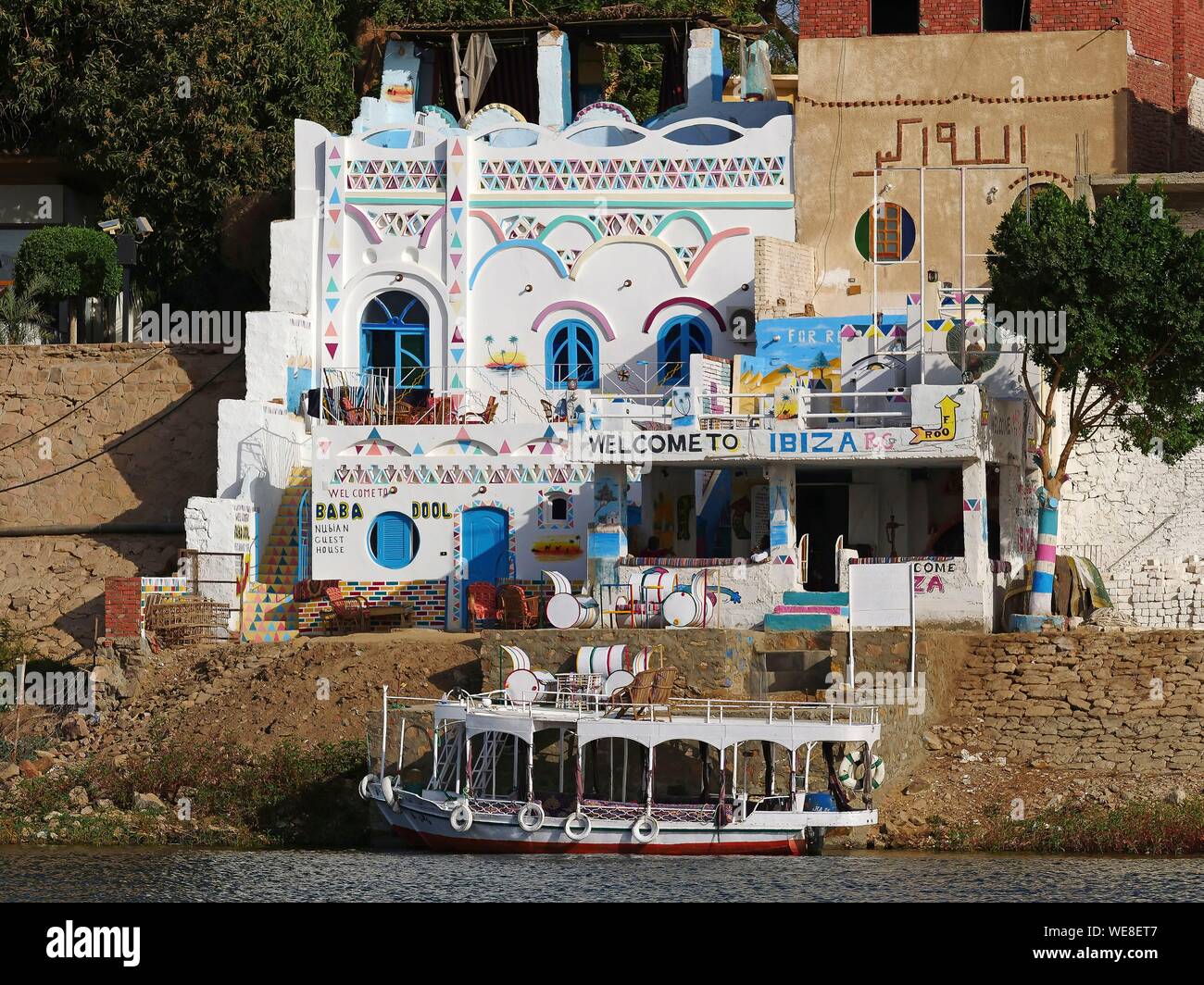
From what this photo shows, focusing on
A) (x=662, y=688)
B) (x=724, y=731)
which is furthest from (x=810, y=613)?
(x=724, y=731)

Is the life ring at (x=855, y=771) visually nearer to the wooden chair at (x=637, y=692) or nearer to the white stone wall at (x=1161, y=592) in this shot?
the wooden chair at (x=637, y=692)

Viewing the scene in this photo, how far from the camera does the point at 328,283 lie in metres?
47.3

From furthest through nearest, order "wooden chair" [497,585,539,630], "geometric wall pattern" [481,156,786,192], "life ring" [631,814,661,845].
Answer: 1. "geometric wall pattern" [481,156,786,192]
2. "wooden chair" [497,585,539,630]
3. "life ring" [631,814,661,845]

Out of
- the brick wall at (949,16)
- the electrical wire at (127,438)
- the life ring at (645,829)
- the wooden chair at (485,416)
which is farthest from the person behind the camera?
the electrical wire at (127,438)

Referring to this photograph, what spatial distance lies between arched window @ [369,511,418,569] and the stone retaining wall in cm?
1114

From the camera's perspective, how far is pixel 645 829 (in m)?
32.5

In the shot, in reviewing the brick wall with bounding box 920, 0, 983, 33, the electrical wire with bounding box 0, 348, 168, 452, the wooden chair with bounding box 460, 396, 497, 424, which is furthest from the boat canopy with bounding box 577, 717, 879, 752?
the electrical wire with bounding box 0, 348, 168, 452

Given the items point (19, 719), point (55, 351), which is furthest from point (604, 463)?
point (55, 351)

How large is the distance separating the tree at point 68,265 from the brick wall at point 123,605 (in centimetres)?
1149

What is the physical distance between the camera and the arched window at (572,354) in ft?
154

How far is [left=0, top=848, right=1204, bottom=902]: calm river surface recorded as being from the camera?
96.7 feet

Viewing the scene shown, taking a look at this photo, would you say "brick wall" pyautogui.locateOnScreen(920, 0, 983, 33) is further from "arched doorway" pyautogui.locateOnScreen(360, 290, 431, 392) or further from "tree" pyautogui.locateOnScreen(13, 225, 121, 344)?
Answer: "tree" pyautogui.locateOnScreen(13, 225, 121, 344)

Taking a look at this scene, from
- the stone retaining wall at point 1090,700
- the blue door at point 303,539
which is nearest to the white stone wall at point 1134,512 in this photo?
the stone retaining wall at point 1090,700

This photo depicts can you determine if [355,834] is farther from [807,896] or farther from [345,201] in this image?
[345,201]
